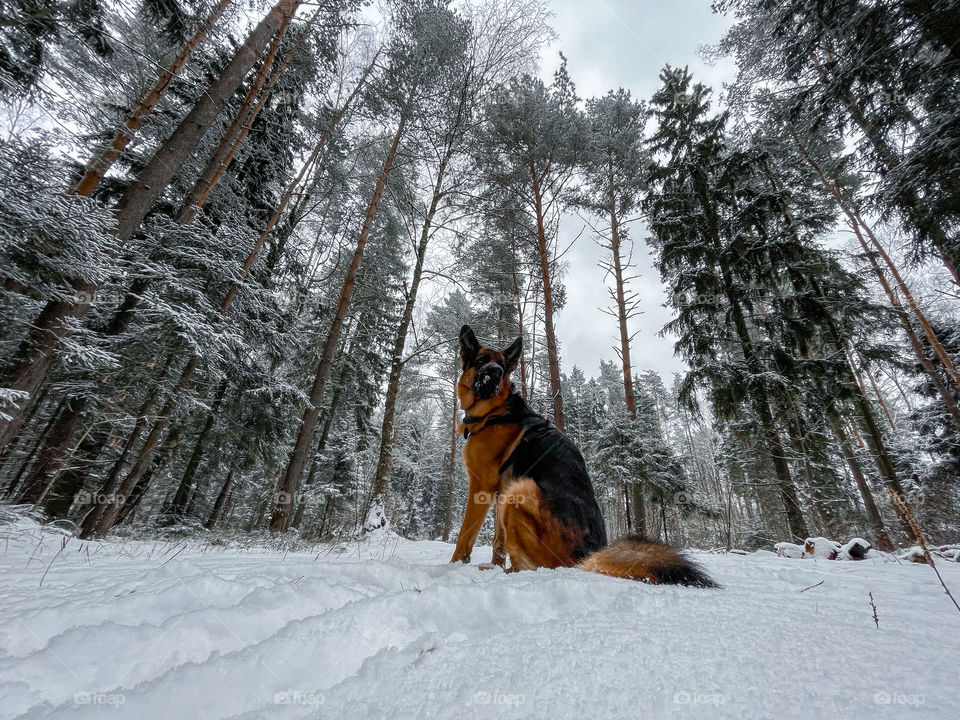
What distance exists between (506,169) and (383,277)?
220 inches

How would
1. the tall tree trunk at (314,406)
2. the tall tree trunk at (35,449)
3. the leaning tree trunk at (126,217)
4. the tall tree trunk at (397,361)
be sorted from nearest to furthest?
the leaning tree trunk at (126,217) → the tall tree trunk at (314,406) → the tall tree trunk at (35,449) → the tall tree trunk at (397,361)

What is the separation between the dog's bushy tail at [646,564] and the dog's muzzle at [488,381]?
5.41 feet

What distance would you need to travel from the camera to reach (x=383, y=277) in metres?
12.6

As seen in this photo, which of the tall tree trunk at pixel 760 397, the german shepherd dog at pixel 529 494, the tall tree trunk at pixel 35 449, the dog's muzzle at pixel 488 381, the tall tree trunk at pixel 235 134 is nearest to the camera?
→ the german shepherd dog at pixel 529 494

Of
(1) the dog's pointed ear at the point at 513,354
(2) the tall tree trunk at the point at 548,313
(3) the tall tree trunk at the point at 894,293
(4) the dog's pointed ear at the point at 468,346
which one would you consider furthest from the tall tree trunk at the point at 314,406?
(3) the tall tree trunk at the point at 894,293

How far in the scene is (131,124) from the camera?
4.93 meters

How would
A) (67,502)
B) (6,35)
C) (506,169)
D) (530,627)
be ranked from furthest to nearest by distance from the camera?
(506,169) → (67,502) → (6,35) → (530,627)

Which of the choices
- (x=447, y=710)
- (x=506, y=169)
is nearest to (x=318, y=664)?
(x=447, y=710)

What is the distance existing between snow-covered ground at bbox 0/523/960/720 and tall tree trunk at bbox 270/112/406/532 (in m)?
7.03

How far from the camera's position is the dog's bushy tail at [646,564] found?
5.74 ft

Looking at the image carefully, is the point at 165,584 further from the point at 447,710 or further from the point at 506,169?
the point at 506,169

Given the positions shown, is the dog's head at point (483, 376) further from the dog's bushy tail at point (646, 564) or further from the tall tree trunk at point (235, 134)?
the tall tree trunk at point (235, 134)

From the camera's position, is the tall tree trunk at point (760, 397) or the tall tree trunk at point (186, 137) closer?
the tall tree trunk at point (186, 137)

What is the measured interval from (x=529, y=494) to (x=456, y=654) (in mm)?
1627
